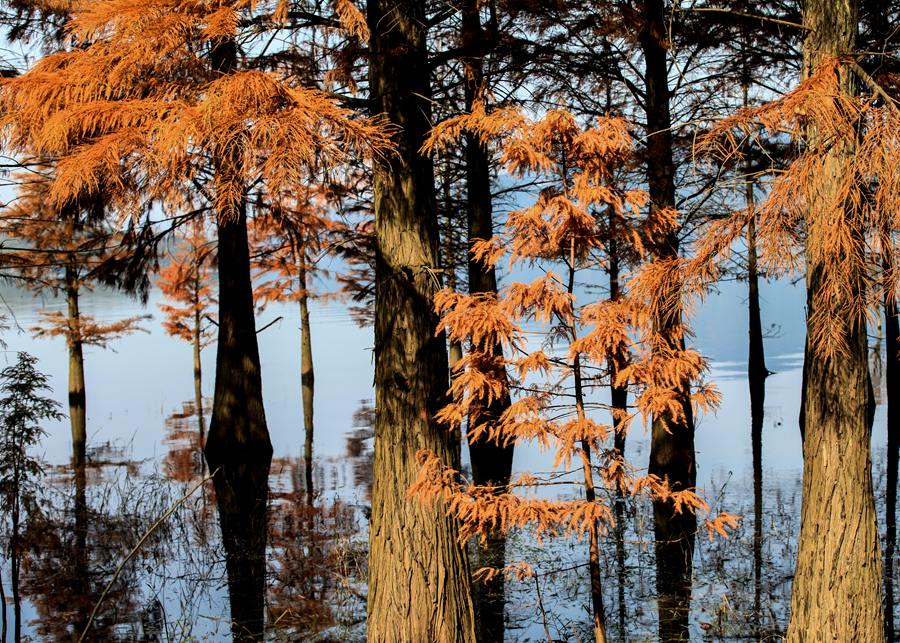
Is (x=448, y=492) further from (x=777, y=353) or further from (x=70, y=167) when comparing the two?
(x=777, y=353)

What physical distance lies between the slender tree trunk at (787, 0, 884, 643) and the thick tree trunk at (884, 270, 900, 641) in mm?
612

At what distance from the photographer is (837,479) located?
21.3 ft

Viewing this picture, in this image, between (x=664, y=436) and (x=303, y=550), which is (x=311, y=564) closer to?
(x=303, y=550)

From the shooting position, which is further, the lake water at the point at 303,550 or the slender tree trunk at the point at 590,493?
the lake water at the point at 303,550

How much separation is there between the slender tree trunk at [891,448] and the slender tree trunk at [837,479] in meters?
0.61

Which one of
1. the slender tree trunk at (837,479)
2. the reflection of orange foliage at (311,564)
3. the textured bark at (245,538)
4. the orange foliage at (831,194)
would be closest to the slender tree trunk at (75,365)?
the textured bark at (245,538)

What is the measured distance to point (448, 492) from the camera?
20.6 feet

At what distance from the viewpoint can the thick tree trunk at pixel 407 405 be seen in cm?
670

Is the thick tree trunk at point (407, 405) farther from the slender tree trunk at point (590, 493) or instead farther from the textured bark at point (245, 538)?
the textured bark at point (245, 538)

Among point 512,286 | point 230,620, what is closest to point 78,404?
point 230,620

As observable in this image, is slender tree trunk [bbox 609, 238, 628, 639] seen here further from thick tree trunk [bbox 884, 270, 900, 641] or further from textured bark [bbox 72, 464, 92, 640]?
textured bark [bbox 72, 464, 92, 640]

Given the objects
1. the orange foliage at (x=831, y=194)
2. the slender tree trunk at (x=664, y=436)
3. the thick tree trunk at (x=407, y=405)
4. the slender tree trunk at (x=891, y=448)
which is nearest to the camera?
the orange foliage at (x=831, y=194)

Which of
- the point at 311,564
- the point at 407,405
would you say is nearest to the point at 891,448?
the point at 311,564

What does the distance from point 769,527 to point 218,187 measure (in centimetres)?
806
